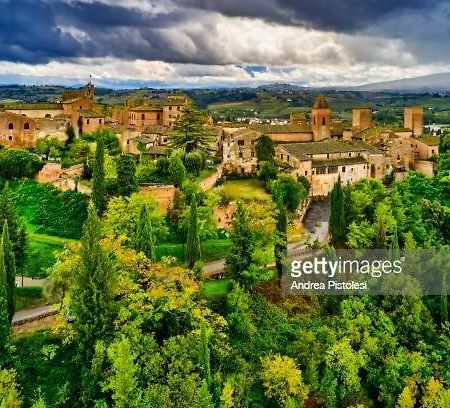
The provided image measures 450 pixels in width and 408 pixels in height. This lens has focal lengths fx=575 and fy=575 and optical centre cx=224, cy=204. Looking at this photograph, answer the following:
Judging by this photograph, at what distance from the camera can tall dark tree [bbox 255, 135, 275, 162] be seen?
5278 centimetres

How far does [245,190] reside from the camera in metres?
48.1

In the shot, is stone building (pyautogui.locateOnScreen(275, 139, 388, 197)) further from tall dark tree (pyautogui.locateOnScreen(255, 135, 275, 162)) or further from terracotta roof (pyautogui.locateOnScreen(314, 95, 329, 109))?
terracotta roof (pyautogui.locateOnScreen(314, 95, 329, 109))

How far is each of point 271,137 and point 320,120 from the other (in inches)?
275

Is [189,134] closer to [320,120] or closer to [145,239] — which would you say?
[320,120]

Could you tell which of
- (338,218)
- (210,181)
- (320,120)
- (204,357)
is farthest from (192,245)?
(320,120)

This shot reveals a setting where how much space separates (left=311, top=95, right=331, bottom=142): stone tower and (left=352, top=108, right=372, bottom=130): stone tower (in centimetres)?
901

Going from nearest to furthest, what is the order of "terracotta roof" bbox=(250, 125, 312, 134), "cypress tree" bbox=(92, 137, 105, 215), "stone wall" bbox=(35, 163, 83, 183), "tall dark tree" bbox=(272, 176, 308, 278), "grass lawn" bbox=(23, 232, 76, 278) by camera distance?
1. "grass lawn" bbox=(23, 232, 76, 278)
2. "cypress tree" bbox=(92, 137, 105, 215)
3. "stone wall" bbox=(35, 163, 83, 183)
4. "tall dark tree" bbox=(272, 176, 308, 278)
5. "terracotta roof" bbox=(250, 125, 312, 134)

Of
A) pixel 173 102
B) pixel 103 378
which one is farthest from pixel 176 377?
pixel 173 102

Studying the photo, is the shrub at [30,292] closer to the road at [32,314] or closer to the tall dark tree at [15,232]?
the road at [32,314]

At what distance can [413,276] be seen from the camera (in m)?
35.8

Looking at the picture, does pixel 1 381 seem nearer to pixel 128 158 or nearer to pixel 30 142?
pixel 128 158

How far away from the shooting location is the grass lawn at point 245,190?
46.0m

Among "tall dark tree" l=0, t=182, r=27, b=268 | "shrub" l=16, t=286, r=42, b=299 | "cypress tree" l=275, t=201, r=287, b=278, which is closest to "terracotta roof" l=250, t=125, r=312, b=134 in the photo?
"cypress tree" l=275, t=201, r=287, b=278

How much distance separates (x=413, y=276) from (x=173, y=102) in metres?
38.6
